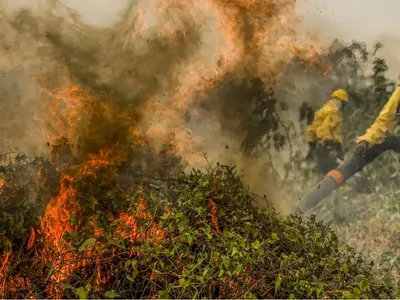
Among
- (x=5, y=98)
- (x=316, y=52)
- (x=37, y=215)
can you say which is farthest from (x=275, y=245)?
→ (x=5, y=98)

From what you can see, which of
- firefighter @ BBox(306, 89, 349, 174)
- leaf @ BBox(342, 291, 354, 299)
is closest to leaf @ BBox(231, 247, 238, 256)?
leaf @ BBox(342, 291, 354, 299)

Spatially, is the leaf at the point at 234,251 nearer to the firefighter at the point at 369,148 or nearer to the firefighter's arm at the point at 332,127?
the firefighter at the point at 369,148

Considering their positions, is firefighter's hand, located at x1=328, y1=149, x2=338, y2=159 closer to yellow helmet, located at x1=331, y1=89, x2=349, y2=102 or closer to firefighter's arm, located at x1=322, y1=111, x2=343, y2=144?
firefighter's arm, located at x1=322, y1=111, x2=343, y2=144

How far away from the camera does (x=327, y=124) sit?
3.38 metres

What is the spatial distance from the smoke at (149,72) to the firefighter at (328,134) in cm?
32

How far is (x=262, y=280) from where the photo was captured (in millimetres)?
2775

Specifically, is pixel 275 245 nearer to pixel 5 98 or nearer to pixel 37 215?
pixel 37 215

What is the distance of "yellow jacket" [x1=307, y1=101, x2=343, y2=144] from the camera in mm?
3377

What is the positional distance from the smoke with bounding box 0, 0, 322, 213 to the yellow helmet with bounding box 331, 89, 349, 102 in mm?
259

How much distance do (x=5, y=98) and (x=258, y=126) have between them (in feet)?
5.14

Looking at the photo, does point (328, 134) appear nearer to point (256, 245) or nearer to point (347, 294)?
point (256, 245)

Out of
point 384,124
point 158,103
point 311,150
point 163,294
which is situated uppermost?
point 384,124

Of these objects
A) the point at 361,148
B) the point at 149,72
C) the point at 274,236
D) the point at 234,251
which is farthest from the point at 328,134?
the point at 149,72

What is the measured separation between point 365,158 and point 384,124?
240mm
